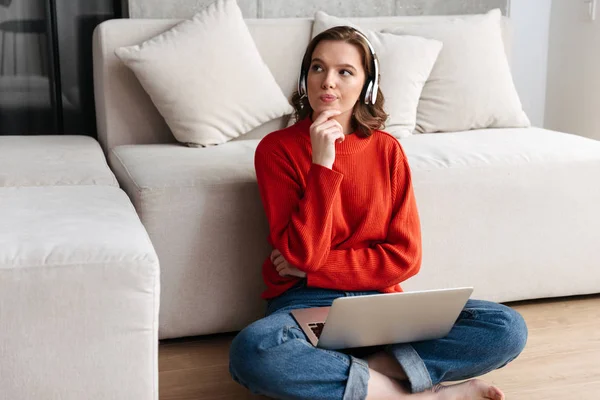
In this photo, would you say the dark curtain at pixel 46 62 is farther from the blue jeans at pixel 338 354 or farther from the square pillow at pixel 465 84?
the blue jeans at pixel 338 354

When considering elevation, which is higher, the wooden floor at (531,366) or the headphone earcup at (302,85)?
the headphone earcup at (302,85)

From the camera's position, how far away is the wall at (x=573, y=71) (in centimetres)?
325

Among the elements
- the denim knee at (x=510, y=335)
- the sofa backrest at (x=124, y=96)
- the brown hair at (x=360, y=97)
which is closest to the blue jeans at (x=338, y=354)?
the denim knee at (x=510, y=335)

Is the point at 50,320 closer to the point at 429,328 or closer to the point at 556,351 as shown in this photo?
the point at 429,328

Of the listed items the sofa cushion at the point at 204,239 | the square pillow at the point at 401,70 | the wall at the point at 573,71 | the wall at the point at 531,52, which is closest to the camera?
the sofa cushion at the point at 204,239

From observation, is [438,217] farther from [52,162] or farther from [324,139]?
[52,162]

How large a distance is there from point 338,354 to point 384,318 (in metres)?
0.12

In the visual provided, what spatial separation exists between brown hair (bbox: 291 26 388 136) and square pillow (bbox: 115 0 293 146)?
1.92 feet

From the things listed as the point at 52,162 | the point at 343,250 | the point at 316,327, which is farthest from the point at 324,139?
the point at 52,162

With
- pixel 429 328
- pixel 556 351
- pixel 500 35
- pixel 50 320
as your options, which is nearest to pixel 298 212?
pixel 429 328

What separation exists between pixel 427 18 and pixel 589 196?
934 mm

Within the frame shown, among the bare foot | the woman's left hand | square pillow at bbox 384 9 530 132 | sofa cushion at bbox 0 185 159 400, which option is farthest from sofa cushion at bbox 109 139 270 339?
square pillow at bbox 384 9 530 132

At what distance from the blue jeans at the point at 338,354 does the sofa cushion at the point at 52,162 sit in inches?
24.3

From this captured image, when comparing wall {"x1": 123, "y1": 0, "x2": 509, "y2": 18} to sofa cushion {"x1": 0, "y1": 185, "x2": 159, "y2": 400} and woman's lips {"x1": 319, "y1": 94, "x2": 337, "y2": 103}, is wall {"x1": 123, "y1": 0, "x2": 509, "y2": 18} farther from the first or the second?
sofa cushion {"x1": 0, "y1": 185, "x2": 159, "y2": 400}
